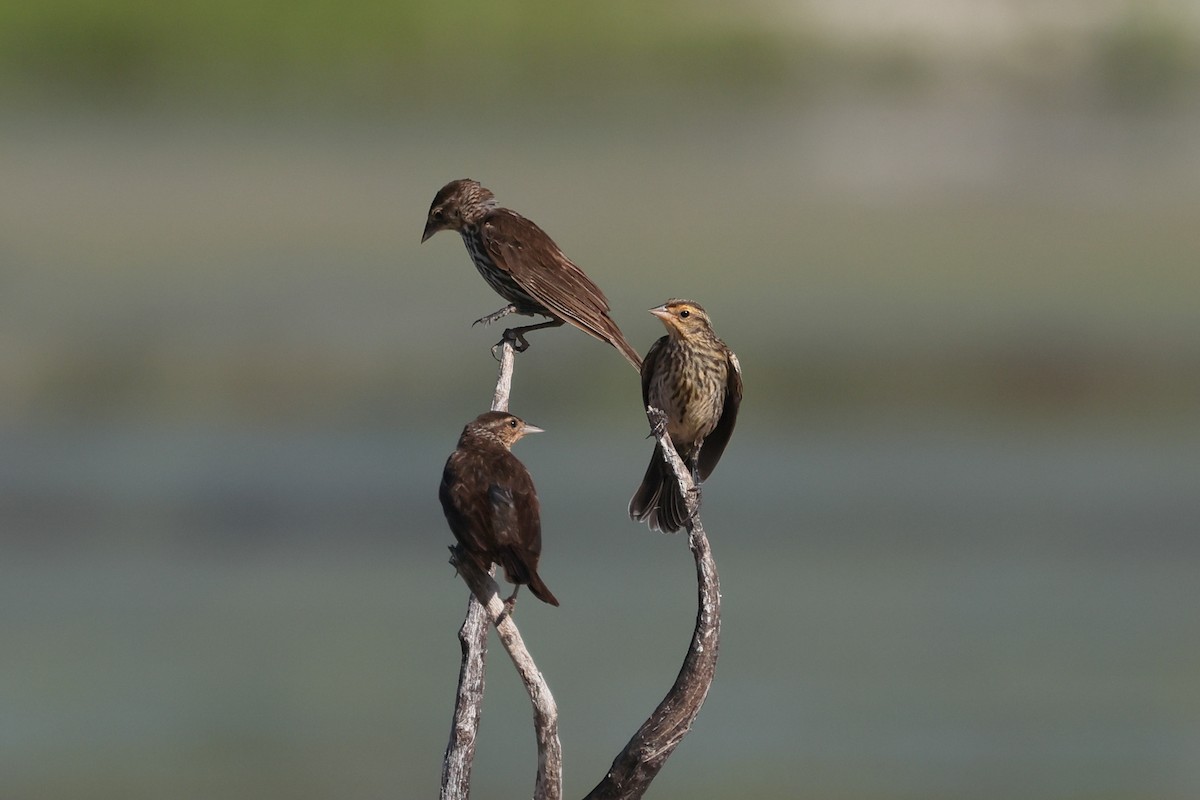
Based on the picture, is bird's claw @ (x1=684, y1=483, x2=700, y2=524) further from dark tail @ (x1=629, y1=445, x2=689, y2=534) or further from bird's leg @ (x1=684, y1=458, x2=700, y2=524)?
dark tail @ (x1=629, y1=445, x2=689, y2=534)

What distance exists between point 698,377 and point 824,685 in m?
7.43

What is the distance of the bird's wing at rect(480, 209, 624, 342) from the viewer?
28.4 ft

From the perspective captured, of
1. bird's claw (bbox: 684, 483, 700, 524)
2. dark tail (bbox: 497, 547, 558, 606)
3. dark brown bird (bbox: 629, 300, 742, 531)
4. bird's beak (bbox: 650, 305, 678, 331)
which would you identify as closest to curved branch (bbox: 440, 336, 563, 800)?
dark tail (bbox: 497, 547, 558, 606)

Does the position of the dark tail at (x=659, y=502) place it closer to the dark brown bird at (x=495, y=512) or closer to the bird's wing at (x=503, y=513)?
the dark brown bird at (x=495, y=512)

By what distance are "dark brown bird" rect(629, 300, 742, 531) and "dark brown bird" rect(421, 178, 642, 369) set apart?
15cm

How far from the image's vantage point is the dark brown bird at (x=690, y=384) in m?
8.74

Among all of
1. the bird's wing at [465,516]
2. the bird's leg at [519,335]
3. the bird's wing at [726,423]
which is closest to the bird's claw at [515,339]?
the bird's leg at [519,335]

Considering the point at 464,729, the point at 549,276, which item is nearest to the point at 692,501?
the point at 464,729

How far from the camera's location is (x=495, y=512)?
6719 mm

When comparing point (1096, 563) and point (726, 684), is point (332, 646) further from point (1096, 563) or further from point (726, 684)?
point (1096, 563)

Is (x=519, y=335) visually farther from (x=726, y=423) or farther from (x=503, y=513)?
(x=503, y=513)

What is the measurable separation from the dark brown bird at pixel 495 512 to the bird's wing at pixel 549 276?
1656mm

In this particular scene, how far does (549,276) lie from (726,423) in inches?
40.1

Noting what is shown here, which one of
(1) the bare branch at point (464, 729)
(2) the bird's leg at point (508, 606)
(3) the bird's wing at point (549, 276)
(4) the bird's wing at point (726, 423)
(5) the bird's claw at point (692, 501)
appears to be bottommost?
(1) the bare branch at point (464, 729)
